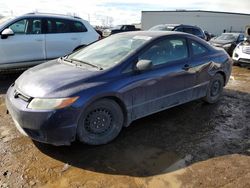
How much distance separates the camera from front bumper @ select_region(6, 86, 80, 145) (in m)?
3.62

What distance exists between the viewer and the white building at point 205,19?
41906mm

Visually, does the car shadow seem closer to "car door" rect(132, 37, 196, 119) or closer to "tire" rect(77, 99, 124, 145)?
"tire" rect(77, 99, 124, 145)

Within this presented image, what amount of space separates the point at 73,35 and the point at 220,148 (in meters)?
5.92

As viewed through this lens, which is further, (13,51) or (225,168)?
(13,51)

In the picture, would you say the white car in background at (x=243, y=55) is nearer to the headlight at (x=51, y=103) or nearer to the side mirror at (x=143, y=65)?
the side mirror at (x=143, y=65)

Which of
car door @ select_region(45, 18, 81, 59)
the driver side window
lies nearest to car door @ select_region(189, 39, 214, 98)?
car door @ select_region(45, 18, 81, 59)

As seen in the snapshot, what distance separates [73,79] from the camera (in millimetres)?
3963

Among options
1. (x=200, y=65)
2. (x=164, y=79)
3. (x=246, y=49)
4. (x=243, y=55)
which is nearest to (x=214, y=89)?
(x=200, y=65)

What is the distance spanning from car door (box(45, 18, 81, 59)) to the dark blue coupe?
134 inches

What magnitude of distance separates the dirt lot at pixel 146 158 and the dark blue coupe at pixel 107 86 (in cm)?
27

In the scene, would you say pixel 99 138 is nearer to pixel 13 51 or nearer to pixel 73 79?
pixel 73 79

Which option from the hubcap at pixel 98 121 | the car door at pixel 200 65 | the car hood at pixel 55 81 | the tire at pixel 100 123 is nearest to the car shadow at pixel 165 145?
the tire at pixel 100 123

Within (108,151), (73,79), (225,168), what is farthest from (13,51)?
(225,168)

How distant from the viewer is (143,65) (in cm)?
429
